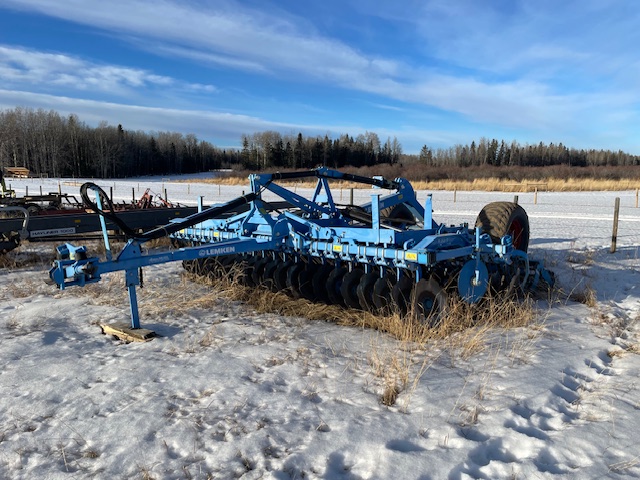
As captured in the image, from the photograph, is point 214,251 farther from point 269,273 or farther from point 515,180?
point 515,180

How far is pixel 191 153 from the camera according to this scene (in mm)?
106062

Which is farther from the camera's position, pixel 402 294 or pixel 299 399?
pixel 402 294

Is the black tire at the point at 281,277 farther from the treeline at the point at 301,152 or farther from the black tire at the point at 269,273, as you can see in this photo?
the treeline at the point at 301,152

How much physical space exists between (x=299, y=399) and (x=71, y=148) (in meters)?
86.1

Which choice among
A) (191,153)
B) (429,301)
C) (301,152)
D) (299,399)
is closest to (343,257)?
(429,301)

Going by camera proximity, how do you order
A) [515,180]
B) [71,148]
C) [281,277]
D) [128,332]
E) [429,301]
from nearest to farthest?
[128,332]
[429,301]
[281,277]
[515,180]
[71,148]

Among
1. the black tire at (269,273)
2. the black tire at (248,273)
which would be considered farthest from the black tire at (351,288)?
the black tire at (248,273)

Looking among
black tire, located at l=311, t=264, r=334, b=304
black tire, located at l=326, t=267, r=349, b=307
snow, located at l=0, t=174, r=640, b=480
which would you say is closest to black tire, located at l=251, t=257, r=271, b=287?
snow, located at l=0, t=174, r=640, b=480

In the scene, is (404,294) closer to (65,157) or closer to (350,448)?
(350,448)

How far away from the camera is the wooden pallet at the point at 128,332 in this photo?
462 centimetres

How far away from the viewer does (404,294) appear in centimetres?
518

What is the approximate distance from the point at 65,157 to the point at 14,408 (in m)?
85.0

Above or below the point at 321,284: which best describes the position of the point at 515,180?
above

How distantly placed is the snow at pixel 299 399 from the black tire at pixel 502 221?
1.33 m
